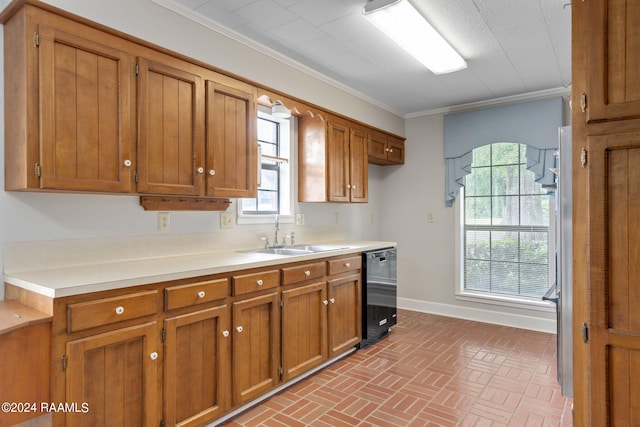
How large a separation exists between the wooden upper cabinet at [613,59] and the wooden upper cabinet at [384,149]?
3.09 m

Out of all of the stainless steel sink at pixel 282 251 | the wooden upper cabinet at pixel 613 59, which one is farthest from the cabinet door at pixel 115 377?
the wooden upper cabinet at pixel 613 59

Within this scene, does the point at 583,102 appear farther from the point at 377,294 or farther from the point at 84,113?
the point at 377,294

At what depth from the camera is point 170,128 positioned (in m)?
→ 2.35

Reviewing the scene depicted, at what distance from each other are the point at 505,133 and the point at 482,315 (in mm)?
2139

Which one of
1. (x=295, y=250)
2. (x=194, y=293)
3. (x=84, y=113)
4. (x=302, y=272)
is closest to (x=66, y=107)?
(x=84, y=113)

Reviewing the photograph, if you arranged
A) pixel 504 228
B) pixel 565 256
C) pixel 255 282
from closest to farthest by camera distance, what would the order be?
pixel 565 256
pixel 255 282
pixel 504 228

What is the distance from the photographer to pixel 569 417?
7.89 feet

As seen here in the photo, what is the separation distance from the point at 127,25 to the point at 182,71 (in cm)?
38

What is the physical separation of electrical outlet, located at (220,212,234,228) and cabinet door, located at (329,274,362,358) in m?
0.96

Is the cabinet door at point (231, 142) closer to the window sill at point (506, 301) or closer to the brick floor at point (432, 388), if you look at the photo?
the brick floor at point (432, 388)

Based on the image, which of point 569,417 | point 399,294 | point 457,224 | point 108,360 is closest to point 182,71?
point 108,360

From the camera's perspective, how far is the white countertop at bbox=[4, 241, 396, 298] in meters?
1.68

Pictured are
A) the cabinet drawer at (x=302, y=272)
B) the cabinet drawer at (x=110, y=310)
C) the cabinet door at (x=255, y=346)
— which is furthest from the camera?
the cabinet drawer at (x=302, y=272)

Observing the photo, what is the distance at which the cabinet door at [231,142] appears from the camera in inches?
101
